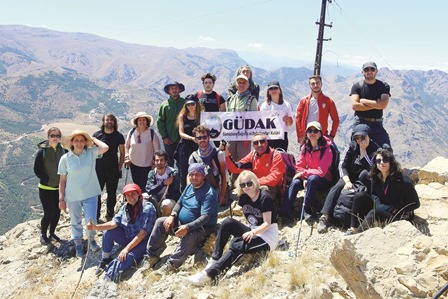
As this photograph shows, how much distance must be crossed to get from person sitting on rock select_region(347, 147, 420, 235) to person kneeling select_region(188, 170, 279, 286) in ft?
5.88

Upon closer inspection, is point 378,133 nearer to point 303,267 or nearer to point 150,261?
point 303,267

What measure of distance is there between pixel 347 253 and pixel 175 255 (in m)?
4.23

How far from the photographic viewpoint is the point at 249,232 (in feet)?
24.3

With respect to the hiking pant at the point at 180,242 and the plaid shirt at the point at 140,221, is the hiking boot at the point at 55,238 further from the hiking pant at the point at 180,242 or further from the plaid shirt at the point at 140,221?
the hiking pant at the point at 180,242

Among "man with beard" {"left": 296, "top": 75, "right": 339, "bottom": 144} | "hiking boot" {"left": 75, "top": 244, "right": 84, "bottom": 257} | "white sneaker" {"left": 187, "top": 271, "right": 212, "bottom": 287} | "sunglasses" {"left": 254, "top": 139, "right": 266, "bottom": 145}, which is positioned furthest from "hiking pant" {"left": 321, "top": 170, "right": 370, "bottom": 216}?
"hiking boot" {"left": 75, "top": 244, "right": 84, "bottom": 257}

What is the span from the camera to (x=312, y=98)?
10.4 metres

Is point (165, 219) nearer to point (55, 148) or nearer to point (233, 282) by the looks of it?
point (233, 282)

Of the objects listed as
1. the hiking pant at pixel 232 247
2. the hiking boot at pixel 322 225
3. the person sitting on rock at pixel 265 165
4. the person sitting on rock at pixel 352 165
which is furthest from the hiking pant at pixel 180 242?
the person sitting on rock at pixel 352 165

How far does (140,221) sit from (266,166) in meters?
3.35

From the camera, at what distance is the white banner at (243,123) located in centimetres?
1086

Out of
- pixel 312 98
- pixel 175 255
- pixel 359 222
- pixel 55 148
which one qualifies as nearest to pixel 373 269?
pixel 359 222

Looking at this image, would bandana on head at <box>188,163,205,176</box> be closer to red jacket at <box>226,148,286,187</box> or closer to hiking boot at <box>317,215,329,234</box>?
red jacket at <box>226,148,286,187</box>

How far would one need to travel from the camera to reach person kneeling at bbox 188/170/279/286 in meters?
7.28

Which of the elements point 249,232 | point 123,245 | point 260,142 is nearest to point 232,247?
point 249,232
